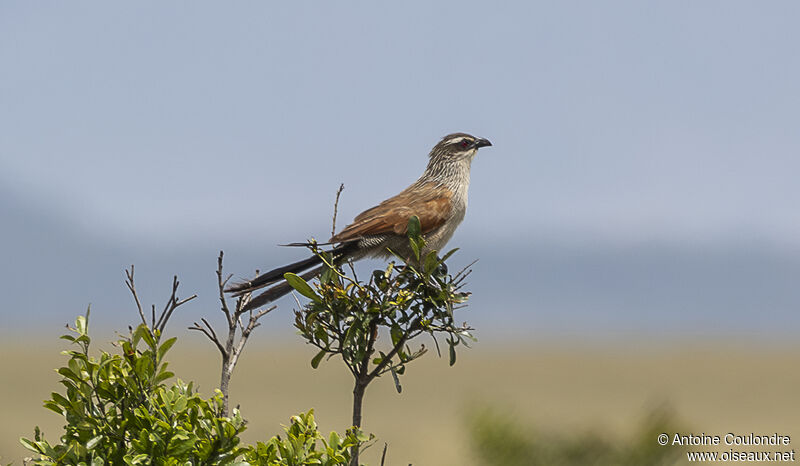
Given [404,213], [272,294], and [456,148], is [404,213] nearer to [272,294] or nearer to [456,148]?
[272,294]

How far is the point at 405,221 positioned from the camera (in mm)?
5699

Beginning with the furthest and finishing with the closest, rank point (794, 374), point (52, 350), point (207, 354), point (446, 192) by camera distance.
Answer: point (52, 350) < point (207, 354) < point (794, 374) < point (446, 192)

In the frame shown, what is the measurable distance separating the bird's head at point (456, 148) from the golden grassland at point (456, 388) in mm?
14476

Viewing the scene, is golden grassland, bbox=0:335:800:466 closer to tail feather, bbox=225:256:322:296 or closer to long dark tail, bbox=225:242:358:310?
long dark tail, bbox=225:242:358:310

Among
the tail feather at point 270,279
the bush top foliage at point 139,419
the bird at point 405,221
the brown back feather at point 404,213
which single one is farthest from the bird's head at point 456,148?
the bush top foliage at point 139,419

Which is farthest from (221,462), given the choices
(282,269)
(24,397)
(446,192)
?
(24,397)

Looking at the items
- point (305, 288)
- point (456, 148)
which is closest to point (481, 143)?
point (456, 148)

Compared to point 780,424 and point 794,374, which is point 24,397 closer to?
point 780,424

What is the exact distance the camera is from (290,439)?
11.8 feet

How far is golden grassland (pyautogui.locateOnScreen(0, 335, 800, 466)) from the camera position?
4003 cm

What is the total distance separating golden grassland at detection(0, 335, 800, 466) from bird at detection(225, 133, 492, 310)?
14669 mm


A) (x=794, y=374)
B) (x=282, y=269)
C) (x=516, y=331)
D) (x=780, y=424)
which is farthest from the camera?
(x=516, y=331)

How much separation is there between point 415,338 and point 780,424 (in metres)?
46.5

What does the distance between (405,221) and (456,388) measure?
192ft
